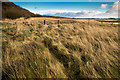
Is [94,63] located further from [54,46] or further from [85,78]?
[54,46]

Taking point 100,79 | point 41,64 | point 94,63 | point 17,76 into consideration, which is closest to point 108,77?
point 100,79

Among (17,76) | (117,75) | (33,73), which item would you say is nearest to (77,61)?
Answer: (117,75)

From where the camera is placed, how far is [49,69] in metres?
1.96

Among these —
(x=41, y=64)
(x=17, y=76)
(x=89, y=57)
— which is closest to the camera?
(x=17, y=76)

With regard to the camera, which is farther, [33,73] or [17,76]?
[33,73]

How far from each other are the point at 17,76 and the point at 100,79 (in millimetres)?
1908

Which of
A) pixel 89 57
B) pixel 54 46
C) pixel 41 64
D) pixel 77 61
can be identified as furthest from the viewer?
pixel 54 46

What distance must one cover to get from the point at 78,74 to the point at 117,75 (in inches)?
37.1

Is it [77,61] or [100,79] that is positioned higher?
[77,61]

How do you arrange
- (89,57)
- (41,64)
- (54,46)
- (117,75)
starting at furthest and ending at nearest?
1. (54,46)
2. (89,57)
3. (41,64)
4. (117,75)

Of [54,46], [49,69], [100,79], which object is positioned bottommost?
[100,79]

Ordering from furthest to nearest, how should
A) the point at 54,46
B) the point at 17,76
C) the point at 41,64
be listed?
1. the point at 54,46
2. the point at 41,64
3. the point at 17,76

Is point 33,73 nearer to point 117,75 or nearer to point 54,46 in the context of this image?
point 54,46

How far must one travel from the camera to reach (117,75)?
192 centimetres
